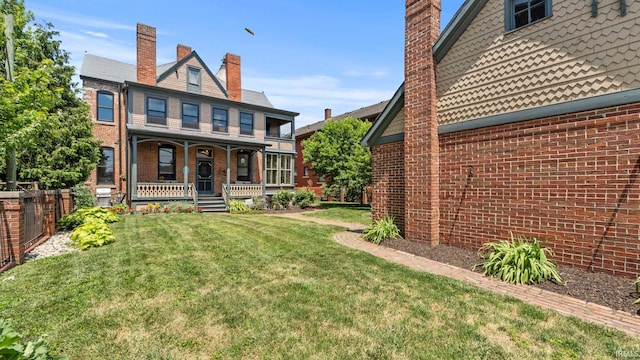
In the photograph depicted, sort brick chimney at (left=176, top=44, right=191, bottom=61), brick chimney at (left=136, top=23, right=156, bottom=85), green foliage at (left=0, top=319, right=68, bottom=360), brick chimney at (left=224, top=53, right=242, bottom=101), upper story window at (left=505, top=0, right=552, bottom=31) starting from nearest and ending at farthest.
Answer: green foliage at (left=0, top=319, right=68, bottom=360) < upper story window at (left=505, top=0, right=552, bottom=31) < brick chimney at (left=136, top=23, right=156, bottom=85) < brick chimney at (left=176, top=44, right=191, bottom=61) < brick chimney at (left=224, top=53, right=242, bottom=101)

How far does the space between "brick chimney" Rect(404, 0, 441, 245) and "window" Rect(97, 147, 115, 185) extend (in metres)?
16.6

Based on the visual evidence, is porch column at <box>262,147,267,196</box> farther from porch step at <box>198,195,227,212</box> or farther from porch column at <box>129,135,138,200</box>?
porch column at <box>129,135,138,200</box>

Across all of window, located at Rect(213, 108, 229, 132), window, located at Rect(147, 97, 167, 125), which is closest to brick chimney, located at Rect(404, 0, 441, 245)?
window, located at Rect(213, 108, 229, 132)

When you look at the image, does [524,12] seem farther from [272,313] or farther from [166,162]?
[166,162]

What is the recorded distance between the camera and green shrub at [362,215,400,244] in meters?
7.62

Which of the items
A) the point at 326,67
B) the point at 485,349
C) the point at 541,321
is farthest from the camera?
the point at 326,67

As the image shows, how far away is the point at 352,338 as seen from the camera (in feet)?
10.0

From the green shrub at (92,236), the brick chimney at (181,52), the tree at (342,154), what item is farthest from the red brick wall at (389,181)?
the brick chimney at (181,52)

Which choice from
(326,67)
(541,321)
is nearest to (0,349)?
(541,321)

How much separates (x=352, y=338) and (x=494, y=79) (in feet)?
18.9

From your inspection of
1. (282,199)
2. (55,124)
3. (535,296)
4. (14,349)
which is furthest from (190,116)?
(535,296)

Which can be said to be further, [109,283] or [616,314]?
[109,283]

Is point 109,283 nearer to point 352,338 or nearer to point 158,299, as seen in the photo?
point 158,299

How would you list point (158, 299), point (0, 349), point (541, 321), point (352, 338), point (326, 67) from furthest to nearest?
point (326, 67), point (158, 299), point (541, 321), point (352, 338), point (0, 349)
